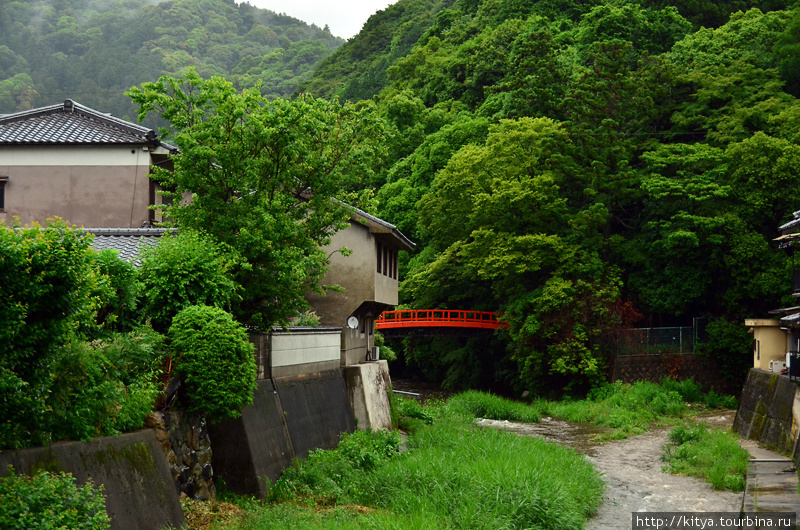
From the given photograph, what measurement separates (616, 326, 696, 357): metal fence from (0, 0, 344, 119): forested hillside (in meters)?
73.5

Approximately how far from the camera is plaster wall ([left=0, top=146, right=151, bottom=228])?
2273 centimetres

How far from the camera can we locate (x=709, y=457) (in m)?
23.1

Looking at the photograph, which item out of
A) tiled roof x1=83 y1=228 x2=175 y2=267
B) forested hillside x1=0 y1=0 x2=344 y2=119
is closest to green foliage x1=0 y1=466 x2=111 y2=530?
tiled roof x1=83 y1=228 x2=175 y2=267

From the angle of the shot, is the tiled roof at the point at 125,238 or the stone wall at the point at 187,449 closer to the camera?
the stone wall at the point at 187,449

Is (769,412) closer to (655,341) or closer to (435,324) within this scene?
(655,341)

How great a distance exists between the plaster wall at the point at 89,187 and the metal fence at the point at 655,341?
26535mm

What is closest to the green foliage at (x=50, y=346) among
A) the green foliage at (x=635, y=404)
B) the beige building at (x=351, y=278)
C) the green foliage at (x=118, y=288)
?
the green foliage at (x=118, y=288)

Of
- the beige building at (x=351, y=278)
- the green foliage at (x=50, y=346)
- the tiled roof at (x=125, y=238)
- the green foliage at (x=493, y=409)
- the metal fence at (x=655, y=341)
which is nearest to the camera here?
the green foliage at (x=50, y=346)

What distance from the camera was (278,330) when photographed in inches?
720

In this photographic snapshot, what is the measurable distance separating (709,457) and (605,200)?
2198cm

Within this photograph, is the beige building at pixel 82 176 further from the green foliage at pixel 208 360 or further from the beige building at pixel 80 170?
the green foliage at pixel 208 360

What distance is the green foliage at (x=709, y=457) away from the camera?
20750 millimetres

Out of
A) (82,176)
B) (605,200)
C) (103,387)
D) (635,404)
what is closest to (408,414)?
(635,404)

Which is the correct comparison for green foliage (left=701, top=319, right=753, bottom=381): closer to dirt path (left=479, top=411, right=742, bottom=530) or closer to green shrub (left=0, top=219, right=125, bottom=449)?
dirt path (left=479, top=411, right=742, bottom=530)
